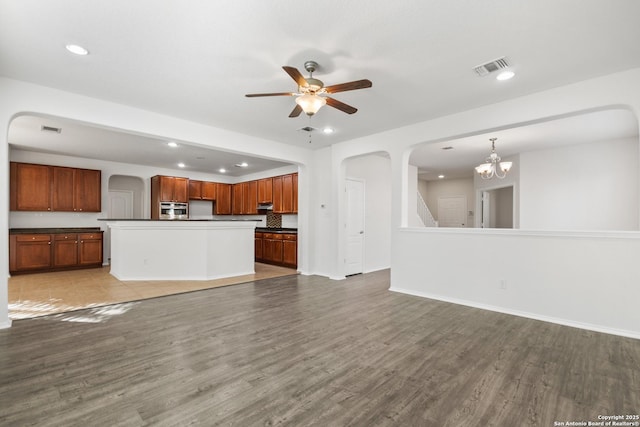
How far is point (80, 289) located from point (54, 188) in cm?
340

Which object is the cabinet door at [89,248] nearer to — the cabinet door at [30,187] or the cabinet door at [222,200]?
the cabinet door at [30,187]

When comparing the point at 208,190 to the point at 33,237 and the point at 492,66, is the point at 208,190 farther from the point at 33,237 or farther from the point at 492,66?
the point at 492,66

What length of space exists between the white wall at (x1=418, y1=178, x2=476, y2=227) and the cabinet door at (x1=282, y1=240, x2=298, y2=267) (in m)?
6.36

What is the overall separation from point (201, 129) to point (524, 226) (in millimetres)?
7036

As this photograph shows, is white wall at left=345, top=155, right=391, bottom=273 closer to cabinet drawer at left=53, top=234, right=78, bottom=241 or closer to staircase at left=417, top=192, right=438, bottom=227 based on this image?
staircase at left=417, top=192, right=438, bottom=227

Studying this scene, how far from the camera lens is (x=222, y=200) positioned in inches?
381

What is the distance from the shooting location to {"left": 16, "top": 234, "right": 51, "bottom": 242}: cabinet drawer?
6.11 metres

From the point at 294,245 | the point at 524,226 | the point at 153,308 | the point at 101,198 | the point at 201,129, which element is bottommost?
the point at 153,308

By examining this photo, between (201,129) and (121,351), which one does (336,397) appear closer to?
(121,351)

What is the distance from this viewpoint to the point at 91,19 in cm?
230

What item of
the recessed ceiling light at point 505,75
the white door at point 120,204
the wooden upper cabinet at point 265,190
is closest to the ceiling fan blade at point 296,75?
the recessed ceiling light at point 505,75

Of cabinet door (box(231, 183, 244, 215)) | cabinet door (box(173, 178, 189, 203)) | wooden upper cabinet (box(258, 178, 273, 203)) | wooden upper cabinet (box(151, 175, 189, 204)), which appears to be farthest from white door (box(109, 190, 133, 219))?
wooden upper cabinet (box(258, 178, 273, 203))

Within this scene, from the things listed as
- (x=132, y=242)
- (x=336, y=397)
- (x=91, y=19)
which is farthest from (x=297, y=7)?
(x=132, y=242)

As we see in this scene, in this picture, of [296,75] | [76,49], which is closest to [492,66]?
[296,75]
